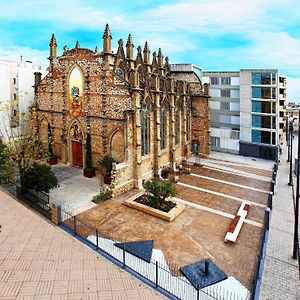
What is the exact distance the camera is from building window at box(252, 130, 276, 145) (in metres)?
40.3

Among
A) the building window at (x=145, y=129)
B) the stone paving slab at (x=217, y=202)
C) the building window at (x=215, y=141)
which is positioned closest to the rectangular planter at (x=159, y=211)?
the stone paving slab at (x=217, y=202)

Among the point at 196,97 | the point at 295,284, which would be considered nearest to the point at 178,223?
the point at 295,284

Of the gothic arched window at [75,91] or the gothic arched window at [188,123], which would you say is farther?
the gothic arched window at [188,123]

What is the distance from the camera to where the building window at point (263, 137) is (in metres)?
40.3

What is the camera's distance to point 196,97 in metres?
40.3

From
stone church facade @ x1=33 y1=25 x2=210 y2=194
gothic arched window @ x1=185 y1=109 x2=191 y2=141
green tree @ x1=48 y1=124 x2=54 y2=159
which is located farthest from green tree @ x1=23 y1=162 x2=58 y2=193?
gothic arched window @ x1=185 y1=109 x2=191 y2=141

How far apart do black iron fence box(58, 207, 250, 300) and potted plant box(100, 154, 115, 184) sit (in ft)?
28.8

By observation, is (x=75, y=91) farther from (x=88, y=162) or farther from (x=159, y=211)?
(x=159, y=211)

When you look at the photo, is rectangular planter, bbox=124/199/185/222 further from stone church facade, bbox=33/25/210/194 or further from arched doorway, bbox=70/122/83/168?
arched doorway, bbox=70/122/83/168

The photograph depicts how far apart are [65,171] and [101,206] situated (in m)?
9.91

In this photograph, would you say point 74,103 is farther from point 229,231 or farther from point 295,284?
point 295,284

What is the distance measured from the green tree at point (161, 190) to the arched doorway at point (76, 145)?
1233 centimetres

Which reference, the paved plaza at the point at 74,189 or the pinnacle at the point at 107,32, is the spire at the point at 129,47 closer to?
the pinnacle at the point at 107,32

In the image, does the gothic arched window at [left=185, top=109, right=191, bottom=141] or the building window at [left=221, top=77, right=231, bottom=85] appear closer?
the gothic arched window at [left=185, top=109, right=191, bottom=141]
